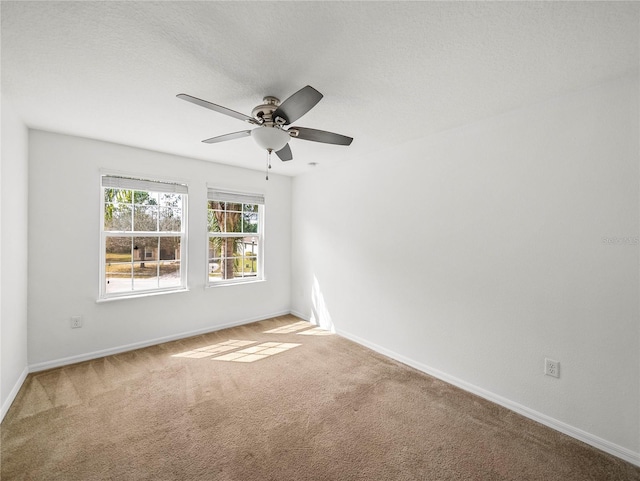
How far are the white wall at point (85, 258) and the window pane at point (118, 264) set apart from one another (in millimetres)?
169

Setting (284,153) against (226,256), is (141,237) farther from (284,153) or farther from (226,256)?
(284,153)

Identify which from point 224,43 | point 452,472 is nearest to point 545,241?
point 452,472

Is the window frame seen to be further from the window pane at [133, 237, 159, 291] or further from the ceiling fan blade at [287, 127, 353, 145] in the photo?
the ceiling fan blade at [287, 127, 353, 145]

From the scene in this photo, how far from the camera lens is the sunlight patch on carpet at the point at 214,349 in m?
3.26

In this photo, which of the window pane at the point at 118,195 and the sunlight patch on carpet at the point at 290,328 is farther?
the sunlight patch on carpet at the point at 290,328

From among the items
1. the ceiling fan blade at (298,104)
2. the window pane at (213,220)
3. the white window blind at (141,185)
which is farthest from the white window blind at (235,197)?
the ceiling fan blade at (298,104)

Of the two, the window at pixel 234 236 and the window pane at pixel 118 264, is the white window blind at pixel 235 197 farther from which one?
the window pane at pixel 118 264

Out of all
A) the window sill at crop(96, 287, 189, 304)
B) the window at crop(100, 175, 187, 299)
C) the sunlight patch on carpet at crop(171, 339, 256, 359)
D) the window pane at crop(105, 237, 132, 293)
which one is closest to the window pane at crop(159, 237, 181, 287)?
the window at crop(100, 175, 187, 299)

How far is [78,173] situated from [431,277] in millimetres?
3857

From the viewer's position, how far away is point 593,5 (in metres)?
1.29

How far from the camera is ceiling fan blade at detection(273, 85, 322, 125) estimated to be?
5.14ft

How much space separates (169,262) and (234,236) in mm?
950

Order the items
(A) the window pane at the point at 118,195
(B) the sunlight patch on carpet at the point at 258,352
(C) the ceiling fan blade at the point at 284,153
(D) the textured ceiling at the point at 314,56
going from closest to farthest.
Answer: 1. (D) the textured ceiling at the point at 314,56
2. (C) the ceiling fan blade at the point at 284,153
3. (B) the sunlight patch on carpet at the point at 258,352
4. (A) the window pane at the point at 118,195

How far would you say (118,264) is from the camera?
11.1 feet
